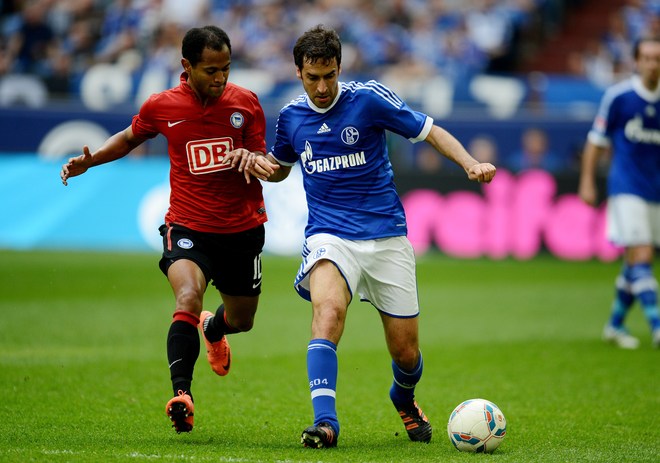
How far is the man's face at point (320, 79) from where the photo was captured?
6.26 m

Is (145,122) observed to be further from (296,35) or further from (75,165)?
(296,35)

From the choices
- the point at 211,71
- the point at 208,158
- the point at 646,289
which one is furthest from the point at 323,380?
the point at 646,289

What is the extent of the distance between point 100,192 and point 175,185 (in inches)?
481

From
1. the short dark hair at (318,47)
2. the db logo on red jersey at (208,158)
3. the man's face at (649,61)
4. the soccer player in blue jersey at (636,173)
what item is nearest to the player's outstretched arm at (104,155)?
the db logo on red jersey at (208,158)

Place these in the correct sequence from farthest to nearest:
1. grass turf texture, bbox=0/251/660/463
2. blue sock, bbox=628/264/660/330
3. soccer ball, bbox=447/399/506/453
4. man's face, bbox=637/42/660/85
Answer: blue sock, bbox=628/264/660/330, man's face, bbox=637/42/660/85, grass turf texture, bbox=0/251/660/463, soccer ball, bbox=447/399/506/453

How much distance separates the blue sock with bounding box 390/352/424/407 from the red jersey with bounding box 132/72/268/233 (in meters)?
1.52

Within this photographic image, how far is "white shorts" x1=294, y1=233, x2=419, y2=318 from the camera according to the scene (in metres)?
6.41

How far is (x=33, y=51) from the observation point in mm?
24016

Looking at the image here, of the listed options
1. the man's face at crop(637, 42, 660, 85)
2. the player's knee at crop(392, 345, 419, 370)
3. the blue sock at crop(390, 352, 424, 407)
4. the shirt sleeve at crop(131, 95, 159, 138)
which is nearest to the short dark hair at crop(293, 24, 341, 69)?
the shirt sleeve at crop(131, 95, 159, 138)

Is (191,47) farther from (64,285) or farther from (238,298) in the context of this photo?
(64,285)

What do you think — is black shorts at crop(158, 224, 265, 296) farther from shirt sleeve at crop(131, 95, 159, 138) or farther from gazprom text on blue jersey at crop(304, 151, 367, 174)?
gazprom text on blue jersey at crop(304, 151, 367, 174)

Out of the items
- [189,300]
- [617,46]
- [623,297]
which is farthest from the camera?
[617,46]

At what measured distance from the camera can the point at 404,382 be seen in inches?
261

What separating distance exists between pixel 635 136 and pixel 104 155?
6054 mm
